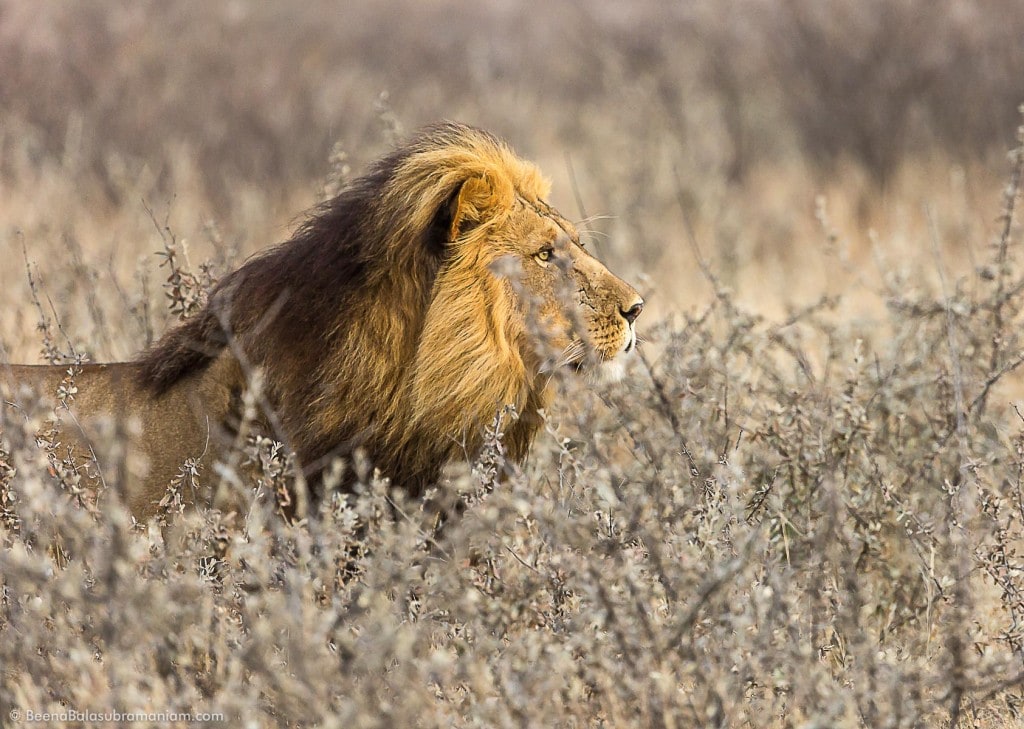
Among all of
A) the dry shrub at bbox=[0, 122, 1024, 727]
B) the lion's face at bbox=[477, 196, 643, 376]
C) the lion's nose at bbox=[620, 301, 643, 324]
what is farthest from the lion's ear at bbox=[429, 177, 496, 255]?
the dry shrub at bbox=[0, 122, 1024, 727]

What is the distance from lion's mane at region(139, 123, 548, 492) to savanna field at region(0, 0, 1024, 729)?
157 mm

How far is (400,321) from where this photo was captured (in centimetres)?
370

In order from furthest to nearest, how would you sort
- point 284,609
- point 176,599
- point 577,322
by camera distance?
point 577,322
point 176,599
point 284,609

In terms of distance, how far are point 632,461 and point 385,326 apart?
5.36 feet

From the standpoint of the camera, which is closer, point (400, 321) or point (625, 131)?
point (400, 321)

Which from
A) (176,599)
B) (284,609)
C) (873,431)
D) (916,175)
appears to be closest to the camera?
(284,609)

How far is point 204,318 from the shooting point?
3.89 m

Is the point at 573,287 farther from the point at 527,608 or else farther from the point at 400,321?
the point at 527,608

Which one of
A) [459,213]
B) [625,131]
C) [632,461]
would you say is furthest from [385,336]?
[625,131]

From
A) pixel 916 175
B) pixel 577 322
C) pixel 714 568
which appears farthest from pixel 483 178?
pixel 916 175

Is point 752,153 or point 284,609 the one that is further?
point 752,153

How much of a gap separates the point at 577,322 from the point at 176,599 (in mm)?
1012

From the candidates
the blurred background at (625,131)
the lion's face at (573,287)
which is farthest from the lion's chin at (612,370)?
the blurred background at (625,131)

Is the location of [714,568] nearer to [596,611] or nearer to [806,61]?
[596,611]
